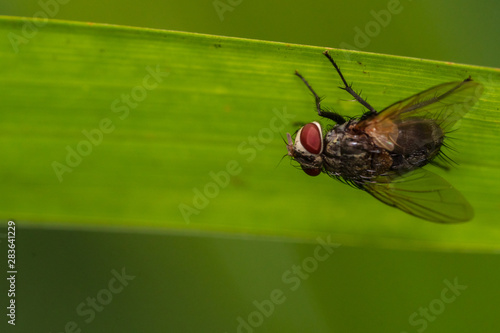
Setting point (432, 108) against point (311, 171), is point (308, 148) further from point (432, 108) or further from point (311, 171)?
point (432, 108)

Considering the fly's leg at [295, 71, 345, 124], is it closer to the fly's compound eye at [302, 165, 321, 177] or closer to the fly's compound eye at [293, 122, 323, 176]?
the fly's compound eye at [293, 122, 323, 176]

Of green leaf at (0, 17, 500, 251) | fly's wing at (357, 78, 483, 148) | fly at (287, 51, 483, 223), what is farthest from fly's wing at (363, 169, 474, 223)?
fly's wing at (357, 78, 483, 148)

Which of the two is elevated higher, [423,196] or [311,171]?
[311,171]

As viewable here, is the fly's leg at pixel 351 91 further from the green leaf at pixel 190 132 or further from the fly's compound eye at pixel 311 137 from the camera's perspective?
the fly's compound eye at pixel 311 137

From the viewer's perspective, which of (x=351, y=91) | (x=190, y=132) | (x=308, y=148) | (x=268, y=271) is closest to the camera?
(x=190, y=132)

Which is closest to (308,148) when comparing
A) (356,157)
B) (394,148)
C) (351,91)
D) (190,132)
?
(356,157)

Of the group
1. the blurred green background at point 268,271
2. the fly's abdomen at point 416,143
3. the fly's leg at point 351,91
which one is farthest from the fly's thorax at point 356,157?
the blurred green background at point 268,271
